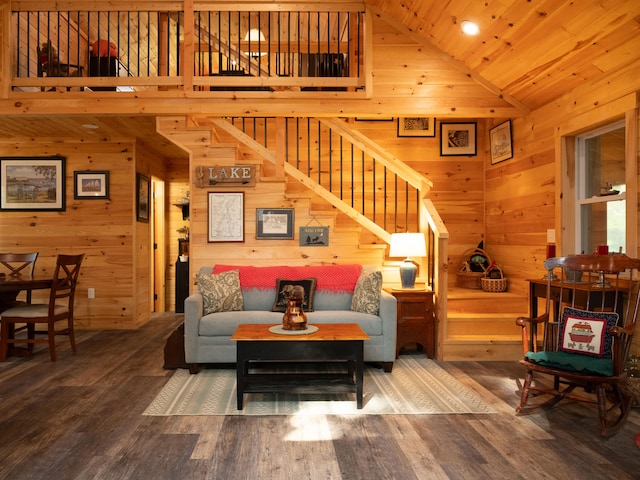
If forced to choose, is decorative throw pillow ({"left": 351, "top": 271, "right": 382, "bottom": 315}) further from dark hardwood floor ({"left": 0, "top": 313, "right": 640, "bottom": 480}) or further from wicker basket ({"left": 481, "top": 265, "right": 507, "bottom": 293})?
wicker basket ({"left": 481, "top": 265, "right": 507, "bottom": 293})

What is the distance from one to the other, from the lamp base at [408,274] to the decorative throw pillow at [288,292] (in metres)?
0.85

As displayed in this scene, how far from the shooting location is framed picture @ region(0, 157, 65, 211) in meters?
5.85

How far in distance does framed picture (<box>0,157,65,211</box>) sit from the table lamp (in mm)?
4291

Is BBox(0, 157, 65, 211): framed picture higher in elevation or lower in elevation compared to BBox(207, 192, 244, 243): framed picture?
Result: higher

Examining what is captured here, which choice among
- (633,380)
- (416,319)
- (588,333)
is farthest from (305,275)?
(633,380)

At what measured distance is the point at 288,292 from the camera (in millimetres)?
4176

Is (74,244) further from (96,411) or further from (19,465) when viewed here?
(19,465)

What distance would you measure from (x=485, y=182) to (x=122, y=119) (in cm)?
432

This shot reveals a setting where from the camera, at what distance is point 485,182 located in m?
5.81

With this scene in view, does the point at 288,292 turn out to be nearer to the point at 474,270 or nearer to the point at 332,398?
the point at 332,398

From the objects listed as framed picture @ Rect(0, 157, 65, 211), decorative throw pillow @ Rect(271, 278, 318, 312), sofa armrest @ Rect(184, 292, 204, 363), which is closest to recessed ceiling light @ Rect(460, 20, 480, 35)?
decorative throw pillow @ Rect(271, 278, 318, 312)

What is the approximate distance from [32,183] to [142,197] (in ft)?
4.36

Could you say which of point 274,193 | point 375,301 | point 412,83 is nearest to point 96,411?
point 375,301

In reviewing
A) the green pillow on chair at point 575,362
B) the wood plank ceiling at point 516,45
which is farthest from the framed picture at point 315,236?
the green pillow on chair at point 575,362
